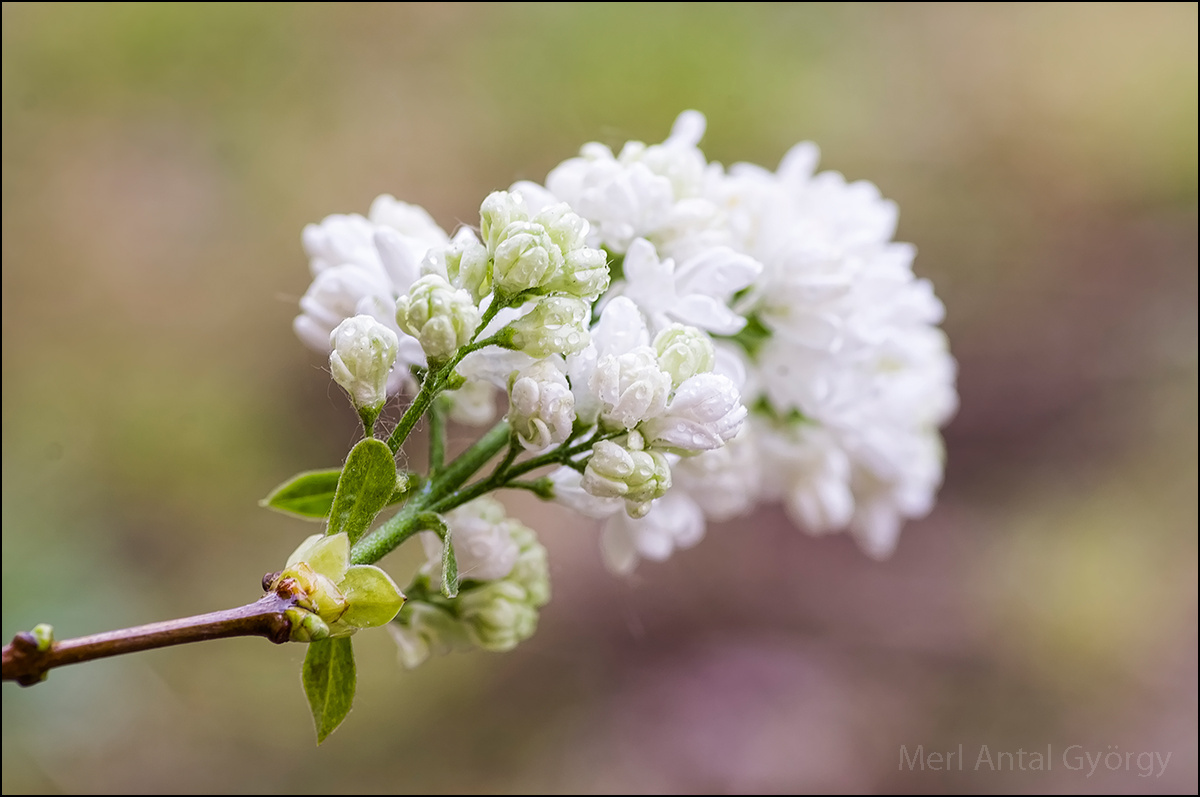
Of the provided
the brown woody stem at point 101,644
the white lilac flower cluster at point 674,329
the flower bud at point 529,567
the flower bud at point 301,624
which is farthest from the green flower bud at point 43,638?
the flower bud at point 529,567

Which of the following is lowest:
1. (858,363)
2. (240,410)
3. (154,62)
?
(858,363)

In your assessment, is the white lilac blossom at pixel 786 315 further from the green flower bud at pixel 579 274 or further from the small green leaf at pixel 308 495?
the small green leaf at pixel 308 495

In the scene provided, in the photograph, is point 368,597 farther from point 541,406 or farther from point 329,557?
point 541,406

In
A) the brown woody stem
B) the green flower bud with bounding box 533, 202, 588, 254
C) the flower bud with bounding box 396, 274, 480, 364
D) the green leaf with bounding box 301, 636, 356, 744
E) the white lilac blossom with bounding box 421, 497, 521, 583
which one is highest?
the green flower bud with bounding box 533, 202, 588, 254

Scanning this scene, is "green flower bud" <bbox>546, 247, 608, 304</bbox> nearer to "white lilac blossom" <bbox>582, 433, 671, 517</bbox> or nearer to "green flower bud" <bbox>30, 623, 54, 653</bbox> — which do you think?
"white lilac blossom" <bbox>582, 433, 671, 517</bbox>

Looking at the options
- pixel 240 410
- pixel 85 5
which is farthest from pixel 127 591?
pixel 85 5

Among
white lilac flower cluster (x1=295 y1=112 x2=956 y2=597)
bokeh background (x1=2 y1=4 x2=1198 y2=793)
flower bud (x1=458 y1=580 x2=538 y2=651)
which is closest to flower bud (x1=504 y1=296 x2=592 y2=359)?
white lilac flower cluster (x1=295 y1=112 x2=956 y2=597)

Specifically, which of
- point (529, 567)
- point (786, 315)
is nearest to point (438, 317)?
point (529, 567)

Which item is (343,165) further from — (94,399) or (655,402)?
(655,402)
